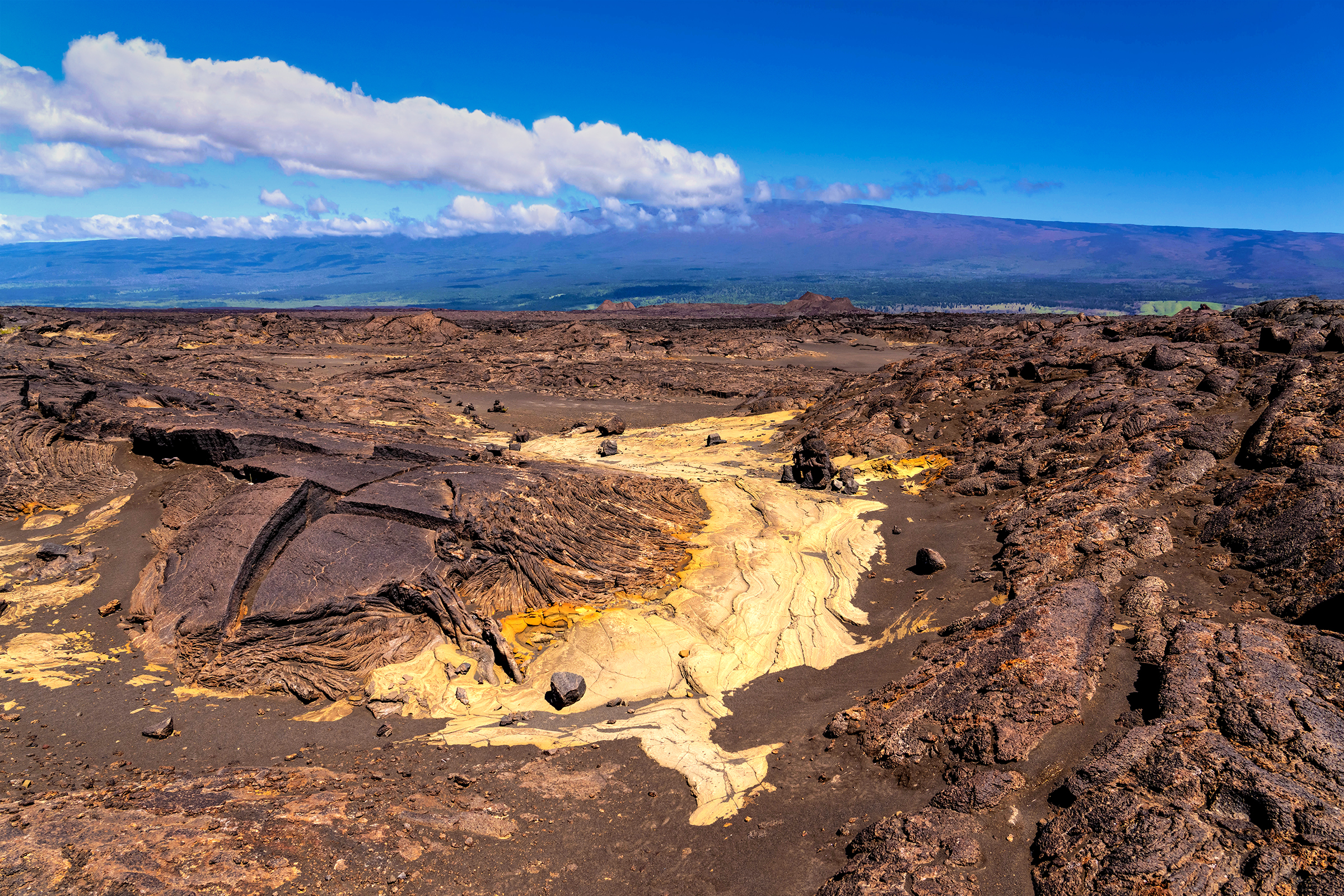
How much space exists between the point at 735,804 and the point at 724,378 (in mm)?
25215

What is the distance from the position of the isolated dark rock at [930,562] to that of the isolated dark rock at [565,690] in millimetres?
5057

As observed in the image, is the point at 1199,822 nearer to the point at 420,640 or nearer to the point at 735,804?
the point at 735,804

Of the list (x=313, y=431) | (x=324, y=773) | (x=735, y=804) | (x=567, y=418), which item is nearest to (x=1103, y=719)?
(x=735, y=804)

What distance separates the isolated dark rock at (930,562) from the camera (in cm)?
884

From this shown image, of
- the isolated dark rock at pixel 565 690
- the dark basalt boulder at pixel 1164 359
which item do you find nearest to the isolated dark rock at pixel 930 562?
the isolated dark rock at pixel 565 690

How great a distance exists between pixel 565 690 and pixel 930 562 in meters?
5.32

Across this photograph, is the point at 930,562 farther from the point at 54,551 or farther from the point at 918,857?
the point at 54,551

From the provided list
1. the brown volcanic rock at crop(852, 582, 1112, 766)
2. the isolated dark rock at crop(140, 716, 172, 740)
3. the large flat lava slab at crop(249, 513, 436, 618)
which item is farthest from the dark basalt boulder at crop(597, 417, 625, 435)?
the isolated dark rock at crop(140, 716, 172, 740)

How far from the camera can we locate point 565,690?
6.61 metres

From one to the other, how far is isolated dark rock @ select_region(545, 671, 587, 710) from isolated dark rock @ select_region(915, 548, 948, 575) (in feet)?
16.6

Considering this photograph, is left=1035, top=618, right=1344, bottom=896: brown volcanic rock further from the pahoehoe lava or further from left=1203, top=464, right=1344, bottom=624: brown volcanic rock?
left=1203, top=464, right=1344, bottom=624: brown volcanic rock

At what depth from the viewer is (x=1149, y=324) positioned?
15.6 metres

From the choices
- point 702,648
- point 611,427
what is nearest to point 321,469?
point 702,648

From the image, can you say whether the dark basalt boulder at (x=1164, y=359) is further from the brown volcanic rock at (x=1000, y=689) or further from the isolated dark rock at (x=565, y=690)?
the isolated dark rock at (x=565, y=690)
